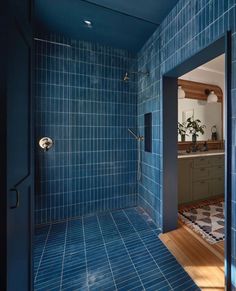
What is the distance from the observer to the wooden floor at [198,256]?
1.42m

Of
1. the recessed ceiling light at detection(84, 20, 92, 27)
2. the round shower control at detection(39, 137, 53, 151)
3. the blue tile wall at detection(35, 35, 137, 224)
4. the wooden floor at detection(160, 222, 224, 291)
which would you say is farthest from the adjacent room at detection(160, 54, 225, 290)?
the recessed ceiling light at detection(84, 20, 92, 27)

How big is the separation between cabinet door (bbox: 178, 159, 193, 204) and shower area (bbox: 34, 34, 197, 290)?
674 millimetres

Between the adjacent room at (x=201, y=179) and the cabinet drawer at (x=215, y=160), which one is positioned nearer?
the adjacent room at (x=201, y=179)

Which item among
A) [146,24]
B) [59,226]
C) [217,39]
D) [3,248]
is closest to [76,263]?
[59,226]

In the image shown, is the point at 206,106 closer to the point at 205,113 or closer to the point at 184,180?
the point at 205,113

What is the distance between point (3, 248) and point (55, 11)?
2.22m

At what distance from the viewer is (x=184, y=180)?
2838mm

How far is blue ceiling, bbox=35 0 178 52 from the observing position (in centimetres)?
177

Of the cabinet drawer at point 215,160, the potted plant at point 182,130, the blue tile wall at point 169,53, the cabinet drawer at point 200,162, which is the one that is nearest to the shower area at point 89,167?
the blue tile wall at point 169,53

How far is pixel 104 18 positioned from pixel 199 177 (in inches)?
108

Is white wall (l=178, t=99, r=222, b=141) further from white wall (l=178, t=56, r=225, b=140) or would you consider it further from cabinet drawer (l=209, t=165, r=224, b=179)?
cabinet drawer (l=209, t=165, r=224, b=179)

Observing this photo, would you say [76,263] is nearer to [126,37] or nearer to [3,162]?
[3,162]

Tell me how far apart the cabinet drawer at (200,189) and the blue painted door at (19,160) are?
8.71 feet

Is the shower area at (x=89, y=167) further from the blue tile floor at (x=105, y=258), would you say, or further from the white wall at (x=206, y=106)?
the white wall at (x=206, y=106)
